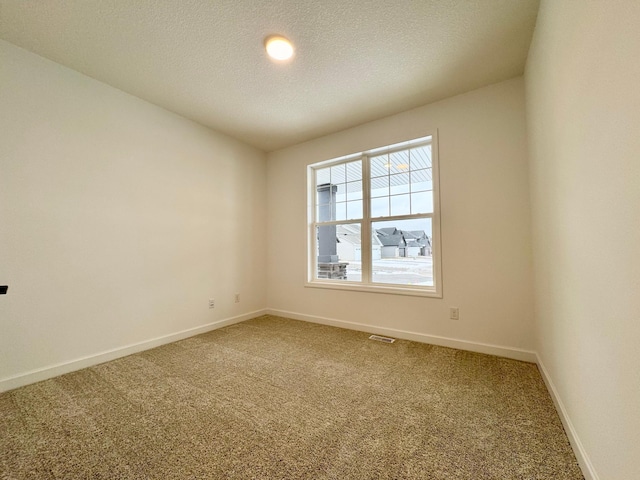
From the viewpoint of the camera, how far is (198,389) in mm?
1933

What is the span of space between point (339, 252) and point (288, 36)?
8.29 ft

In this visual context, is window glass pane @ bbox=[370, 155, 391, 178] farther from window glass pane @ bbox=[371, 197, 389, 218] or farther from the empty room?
window glass pane @ bbox=[371, 197, 389, 218]

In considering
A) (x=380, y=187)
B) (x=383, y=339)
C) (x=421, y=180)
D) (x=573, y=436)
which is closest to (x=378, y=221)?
(x=380, y=187)

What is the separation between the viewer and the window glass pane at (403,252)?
9.84 ft

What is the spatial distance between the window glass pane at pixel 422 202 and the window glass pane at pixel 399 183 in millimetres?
142

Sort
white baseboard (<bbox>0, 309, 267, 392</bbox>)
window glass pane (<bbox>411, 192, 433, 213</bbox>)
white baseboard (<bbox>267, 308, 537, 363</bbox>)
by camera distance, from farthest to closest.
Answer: window glass pane (<bbox>411, 192, 433, 213</bbox>), white baseboard (<bbox>267, 308, 537, 363</bbox>), white baseboard (<bbox>0, 309, 267, 392</bbox>)

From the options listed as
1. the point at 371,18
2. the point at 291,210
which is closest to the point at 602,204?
the point at 371,18

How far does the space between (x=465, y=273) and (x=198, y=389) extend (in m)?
2.59

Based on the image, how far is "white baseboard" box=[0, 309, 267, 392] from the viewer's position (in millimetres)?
1971

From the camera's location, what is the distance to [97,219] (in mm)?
2443

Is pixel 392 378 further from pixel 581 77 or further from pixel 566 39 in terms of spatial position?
pixel 566 39

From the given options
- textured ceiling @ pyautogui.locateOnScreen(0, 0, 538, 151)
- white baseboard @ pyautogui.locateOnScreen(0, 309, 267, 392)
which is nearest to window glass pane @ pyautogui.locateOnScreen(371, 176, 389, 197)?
textured ceiling @ pyautogui.locateOnScreen(0, 0, 538, 151)

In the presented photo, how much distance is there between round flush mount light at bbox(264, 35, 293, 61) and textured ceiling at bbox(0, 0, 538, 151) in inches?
1.8

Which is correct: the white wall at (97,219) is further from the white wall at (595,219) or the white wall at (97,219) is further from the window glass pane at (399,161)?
the white wall at (595,219)
